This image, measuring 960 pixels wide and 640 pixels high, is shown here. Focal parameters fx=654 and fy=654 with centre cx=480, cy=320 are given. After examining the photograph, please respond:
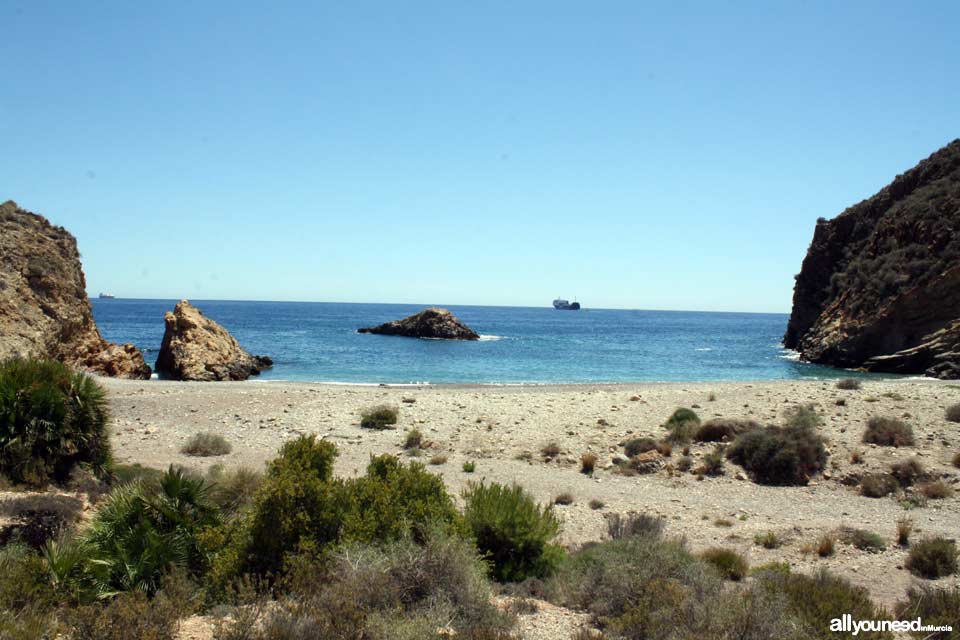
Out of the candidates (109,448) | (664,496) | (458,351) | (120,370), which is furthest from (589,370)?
(109,448)

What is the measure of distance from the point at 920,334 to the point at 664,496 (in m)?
37.6

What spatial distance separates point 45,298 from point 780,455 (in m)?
29.2

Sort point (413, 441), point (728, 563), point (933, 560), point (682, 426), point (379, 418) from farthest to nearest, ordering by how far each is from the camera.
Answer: point (379, 418)
point (682, 426)
point (413, 441)
point (933, 560)
point (728, 563)

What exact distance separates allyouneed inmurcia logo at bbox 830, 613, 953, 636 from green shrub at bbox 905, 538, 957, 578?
3.83 meters

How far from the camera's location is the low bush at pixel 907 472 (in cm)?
1425

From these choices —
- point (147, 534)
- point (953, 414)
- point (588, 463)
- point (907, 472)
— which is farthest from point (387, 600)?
point (953, 414)

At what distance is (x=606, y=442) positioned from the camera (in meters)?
18.8

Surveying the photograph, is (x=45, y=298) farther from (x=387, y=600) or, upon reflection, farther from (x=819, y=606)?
(x=819, y=606)

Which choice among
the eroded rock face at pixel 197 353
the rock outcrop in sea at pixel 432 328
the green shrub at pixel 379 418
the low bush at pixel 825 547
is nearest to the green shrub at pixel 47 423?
the green shrub at pixel 379 418

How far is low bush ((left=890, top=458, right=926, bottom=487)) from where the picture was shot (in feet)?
46.8

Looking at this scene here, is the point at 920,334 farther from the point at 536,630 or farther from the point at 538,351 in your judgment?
the point at 536,630

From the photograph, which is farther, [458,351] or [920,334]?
[458,351]

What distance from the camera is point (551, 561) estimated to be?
820 centimetres

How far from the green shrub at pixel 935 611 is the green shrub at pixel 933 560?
2663mm
